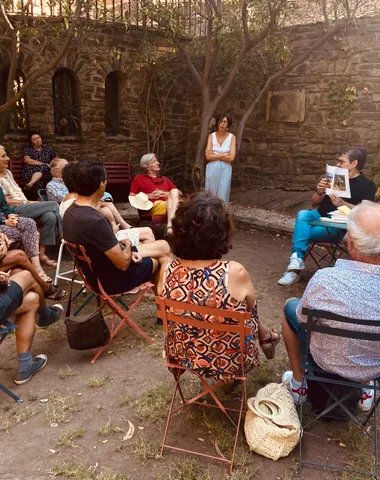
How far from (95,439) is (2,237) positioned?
1.88m

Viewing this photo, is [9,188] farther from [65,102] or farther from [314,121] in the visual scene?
[314,121]

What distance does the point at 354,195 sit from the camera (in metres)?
5.01

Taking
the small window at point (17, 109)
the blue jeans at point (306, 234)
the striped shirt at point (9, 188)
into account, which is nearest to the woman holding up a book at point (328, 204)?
the blue jeans at point (306, 234)

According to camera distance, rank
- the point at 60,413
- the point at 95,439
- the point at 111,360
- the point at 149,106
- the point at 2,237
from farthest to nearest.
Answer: the point at 149,106, the point at 2,237, the point at 111,360, the point at 60,413, the point at 95,439

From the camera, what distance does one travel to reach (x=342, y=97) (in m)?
8.58

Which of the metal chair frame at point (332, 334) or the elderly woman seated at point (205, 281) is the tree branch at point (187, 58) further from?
the metal chair frame at point (332, 334)

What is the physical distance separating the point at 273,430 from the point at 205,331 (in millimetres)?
632

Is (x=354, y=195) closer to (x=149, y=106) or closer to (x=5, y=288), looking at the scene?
(x=5, y=288)

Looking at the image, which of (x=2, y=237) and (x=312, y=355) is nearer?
(x=312, y=355)

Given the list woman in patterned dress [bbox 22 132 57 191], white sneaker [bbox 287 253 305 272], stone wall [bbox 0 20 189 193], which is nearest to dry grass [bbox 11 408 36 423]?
white sneaker [bbox 287 253 305 272]

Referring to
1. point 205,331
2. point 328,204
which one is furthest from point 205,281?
point 328,204

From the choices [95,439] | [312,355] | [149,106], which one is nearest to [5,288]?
[95,439]

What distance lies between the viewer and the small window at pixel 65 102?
8.49 meters

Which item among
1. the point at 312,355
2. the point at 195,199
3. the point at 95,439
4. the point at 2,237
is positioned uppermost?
the point at 195,199
